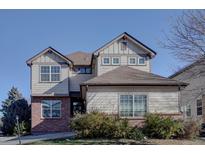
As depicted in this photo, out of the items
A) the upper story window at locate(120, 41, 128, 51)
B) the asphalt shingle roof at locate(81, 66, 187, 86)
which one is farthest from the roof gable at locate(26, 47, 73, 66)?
the asphalt shingle roof at locate(81, 66, 187, 86)

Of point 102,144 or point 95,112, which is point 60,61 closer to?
point 95,112

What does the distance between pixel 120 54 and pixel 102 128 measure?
9.16 metres

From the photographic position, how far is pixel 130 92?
81.6ft

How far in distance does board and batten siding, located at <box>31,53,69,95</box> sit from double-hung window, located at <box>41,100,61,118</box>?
617mm

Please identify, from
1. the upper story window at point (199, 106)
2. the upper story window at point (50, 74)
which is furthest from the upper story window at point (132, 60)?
the upper story window at point (199, 106)

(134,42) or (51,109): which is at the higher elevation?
(134,42)

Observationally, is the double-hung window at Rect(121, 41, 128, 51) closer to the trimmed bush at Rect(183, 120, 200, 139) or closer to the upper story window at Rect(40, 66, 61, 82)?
the upper story window at Rect(40, 66, 61, 82)

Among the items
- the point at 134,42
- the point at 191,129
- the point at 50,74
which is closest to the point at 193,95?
the point at 134,42

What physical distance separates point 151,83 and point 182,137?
417 centimetres

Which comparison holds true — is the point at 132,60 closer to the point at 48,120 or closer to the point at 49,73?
the point at 49,73

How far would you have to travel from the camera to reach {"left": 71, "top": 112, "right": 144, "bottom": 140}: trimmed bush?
21.5m

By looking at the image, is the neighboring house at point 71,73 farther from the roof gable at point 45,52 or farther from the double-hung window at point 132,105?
the double-hung window at point 132,105

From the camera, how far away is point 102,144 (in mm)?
18891
